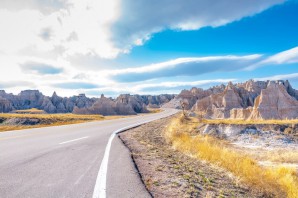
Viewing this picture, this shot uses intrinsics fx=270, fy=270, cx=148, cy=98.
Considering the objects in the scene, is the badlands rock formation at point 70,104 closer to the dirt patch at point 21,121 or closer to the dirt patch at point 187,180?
the dirt patch at point 21,121

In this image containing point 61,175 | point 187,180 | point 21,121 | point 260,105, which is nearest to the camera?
point 61,175

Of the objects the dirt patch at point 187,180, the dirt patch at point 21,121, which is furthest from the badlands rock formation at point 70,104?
the dirt patch at point 187,180

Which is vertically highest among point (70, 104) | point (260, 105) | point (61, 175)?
point (70, 104)

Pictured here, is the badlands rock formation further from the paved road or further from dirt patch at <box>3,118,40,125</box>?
the paved road

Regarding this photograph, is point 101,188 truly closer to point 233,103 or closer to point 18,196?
point 18,196

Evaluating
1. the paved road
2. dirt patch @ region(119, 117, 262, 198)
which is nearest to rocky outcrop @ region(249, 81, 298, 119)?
dirt patch @ region(119, 117, 262, 198)

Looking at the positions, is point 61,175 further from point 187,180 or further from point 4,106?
point 4,106

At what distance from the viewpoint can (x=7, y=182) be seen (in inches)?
229

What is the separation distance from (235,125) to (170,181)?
24412 millimetres

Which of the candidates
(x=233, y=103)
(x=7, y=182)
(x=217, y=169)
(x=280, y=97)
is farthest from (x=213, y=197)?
(x=233, y=103)

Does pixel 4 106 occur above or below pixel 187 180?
above

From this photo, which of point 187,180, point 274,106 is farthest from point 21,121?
point 274,106

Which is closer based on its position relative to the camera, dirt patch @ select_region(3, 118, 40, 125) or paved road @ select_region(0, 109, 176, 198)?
paved road @ select_region(0, 109, 176, 198)

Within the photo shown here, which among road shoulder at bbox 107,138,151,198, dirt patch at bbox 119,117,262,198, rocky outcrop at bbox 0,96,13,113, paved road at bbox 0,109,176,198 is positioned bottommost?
dirt patch at bbox 119,117,262,198
